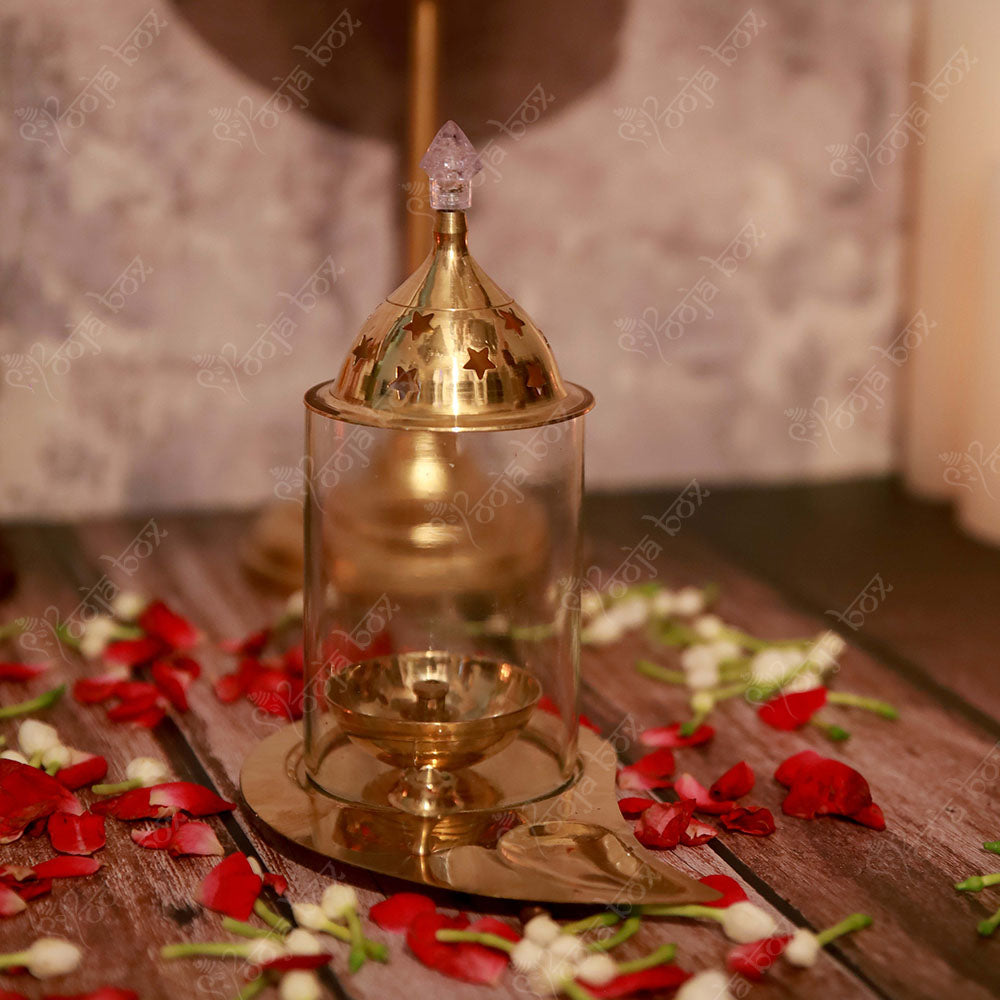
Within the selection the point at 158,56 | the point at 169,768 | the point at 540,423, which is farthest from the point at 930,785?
the point at 158,56

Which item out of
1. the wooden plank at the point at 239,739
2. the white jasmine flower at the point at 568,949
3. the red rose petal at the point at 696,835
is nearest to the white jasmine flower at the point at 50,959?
the wooden plank at the point at 239,739

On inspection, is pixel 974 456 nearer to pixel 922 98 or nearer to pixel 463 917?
pixel 922 98

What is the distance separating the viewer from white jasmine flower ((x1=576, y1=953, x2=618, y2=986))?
60 centimetres

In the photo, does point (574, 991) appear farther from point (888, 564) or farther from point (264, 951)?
point (888, 564)

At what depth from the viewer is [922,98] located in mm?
1352

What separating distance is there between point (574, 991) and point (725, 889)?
0.11 metres

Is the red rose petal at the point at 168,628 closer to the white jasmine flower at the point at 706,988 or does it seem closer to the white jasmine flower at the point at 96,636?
the white jasmine flower at the point at 96,636

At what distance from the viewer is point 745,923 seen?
0.64 meters

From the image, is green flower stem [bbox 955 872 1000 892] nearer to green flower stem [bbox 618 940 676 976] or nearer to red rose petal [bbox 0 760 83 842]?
green flower stem [bbox 618 940 676 976]

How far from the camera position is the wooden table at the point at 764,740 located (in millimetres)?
630

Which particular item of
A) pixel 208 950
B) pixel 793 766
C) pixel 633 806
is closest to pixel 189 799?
pixel 208 950

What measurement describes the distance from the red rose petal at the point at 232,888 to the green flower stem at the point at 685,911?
19 cm

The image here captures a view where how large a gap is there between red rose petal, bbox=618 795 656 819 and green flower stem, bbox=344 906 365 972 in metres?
0.18

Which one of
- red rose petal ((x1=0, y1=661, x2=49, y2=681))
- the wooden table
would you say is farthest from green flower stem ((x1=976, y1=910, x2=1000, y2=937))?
red rose petal ((x1=0, y1=661, x2=49, y2=681))
